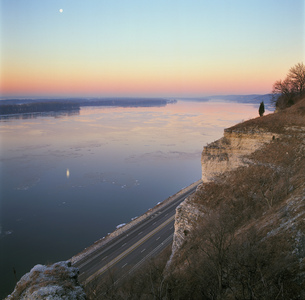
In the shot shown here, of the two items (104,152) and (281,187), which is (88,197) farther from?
(281,187)

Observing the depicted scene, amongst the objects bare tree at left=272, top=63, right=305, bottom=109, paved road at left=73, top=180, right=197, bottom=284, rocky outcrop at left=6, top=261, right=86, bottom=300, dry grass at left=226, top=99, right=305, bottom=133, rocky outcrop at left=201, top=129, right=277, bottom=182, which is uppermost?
bare tree at left=272, top=63, right=305, bottom=109

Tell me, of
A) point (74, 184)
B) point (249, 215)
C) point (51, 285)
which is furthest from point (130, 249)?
point (74, 184)

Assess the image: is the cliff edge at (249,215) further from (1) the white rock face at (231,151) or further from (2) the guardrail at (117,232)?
(2) the guardrail at (117,232)

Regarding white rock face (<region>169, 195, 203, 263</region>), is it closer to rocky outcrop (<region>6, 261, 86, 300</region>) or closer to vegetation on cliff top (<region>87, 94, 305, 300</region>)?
vegetation on cliff top (<region>87, 94, 305, 300</region>)

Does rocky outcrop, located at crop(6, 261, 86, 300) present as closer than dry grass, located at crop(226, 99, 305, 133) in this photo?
Yes

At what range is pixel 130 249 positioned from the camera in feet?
93.2

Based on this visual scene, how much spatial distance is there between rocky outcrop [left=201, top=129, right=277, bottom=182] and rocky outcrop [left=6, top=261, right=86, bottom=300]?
1653 centimetres

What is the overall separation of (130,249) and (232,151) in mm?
16427

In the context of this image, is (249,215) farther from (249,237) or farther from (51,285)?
(51,285)

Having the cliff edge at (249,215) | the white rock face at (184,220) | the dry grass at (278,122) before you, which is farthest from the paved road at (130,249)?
the dry grass at (278,122)

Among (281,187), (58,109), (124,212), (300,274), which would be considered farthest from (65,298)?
(58,109)

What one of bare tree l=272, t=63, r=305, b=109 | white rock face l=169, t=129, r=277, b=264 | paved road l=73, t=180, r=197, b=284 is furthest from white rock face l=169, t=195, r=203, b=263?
bare tree l=272, t=63, r=305, b=109

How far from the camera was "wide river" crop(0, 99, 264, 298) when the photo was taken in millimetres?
30766

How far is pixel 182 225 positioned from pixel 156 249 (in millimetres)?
8493
